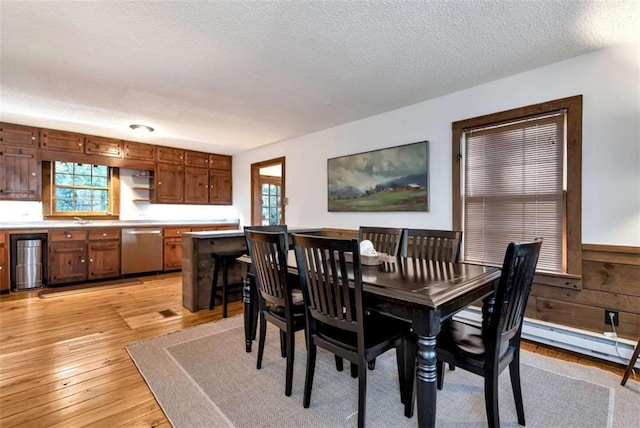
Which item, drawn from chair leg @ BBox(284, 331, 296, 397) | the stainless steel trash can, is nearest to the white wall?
chair leg @ BBox(284, 331, 296, 397)

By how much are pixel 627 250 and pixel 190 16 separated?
3.43 meters

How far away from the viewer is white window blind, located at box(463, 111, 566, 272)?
2590mm

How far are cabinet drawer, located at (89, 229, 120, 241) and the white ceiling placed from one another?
73.3 inches

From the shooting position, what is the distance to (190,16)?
76.4 inches

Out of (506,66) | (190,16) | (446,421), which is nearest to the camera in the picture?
(446,421)

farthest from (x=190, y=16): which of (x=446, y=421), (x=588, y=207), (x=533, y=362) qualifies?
(x=533, y=362)

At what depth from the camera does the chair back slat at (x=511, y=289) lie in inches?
53.9

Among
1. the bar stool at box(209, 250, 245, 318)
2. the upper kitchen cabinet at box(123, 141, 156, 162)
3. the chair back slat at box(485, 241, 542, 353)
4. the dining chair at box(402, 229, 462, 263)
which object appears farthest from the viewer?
the upper kitchen cabinet at box(123, 141, 156, 162)

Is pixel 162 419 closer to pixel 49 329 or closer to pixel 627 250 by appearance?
pixel 49 329

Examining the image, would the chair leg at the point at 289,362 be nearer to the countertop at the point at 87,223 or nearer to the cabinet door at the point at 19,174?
the countertop at the point at 87,223

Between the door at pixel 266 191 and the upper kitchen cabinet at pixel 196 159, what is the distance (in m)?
1.06

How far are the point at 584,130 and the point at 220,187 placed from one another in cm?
592

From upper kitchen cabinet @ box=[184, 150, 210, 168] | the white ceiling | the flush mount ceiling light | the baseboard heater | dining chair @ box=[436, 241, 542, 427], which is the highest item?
the white ceiling

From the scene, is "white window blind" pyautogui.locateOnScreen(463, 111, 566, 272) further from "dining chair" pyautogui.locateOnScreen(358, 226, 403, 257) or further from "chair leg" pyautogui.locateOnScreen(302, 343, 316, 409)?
"chair leg" pyautogui.locateOnScreen(302, 343, 316, 409)
